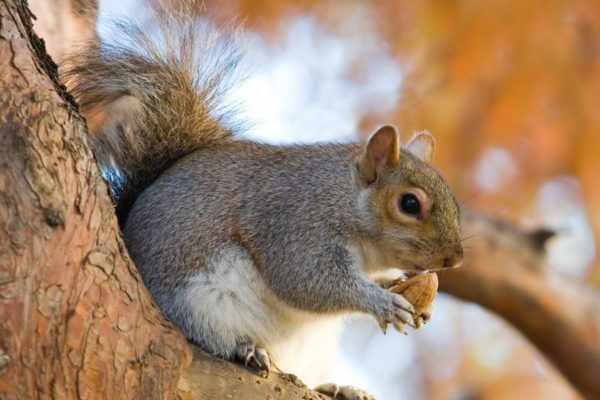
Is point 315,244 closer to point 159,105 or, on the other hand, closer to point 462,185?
point 159,105

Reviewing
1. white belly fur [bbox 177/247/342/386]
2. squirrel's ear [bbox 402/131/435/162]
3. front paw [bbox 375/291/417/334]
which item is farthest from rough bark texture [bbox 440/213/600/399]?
front paw [bbox 375/291/417/334]

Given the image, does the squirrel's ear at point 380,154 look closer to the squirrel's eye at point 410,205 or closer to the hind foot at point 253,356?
the squirrel's eye at point 410,205

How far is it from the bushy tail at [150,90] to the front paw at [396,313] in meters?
0.81

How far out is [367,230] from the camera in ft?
9.60

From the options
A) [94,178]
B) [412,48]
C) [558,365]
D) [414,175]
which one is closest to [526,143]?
[412,48]

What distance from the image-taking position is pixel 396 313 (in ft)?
8.85

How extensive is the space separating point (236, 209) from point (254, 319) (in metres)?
0.35

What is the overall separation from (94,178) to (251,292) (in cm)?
79

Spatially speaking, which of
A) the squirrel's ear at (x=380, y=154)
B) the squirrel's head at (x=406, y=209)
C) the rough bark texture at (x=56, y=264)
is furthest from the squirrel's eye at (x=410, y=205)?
the rough bark texture at (x=56, y=264)

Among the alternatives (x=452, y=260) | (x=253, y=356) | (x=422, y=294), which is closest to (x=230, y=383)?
(x=253, y=356)

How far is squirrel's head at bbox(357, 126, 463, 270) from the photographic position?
282cm

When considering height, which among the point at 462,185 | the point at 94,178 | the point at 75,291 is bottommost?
the point at 75,291

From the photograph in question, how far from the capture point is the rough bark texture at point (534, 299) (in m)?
4.27

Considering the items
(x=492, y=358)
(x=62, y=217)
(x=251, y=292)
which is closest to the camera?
(x=62, y=217)
